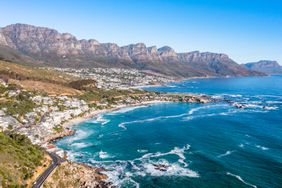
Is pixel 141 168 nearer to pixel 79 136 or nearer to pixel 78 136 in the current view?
pixel 79 136

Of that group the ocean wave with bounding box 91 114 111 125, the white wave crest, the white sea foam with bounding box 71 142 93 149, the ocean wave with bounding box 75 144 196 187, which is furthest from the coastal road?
the white wave crest

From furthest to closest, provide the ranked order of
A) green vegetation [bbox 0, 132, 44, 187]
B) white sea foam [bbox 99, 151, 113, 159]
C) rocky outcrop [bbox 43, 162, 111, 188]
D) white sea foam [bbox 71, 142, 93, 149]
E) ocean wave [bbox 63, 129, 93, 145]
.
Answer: ocean wave [bbox 63, 129, 93, 145] < white sea foam [bbox 71, 142, 93, 149] < white sea foam [bbox 99, 151, 113, 159] < rocky outcrop [bbox 43, 162, 111, 188] < green vegetation [bbox 0, 132, 44, 187]

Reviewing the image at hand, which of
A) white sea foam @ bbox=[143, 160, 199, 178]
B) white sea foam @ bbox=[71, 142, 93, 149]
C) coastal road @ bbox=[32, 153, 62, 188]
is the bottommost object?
white sea foam @ bbox=[71, 142, 93, 149]

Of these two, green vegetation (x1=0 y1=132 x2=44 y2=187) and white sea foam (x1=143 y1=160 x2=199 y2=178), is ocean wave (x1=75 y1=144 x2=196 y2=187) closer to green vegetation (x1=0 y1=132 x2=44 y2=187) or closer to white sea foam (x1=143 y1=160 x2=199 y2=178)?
white sea foam (x1=143 y1=160 x2=199 y2=178)

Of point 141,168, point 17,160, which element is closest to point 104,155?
point 141,168

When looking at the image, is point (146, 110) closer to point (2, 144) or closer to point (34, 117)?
point (34, 117)

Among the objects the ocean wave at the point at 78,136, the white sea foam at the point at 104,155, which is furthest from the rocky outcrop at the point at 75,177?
the ocean wave at the point at 78,136

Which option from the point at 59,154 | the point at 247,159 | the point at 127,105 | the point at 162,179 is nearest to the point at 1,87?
the point at 127,105
